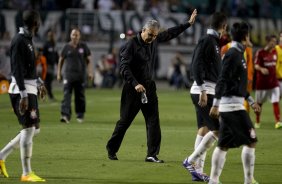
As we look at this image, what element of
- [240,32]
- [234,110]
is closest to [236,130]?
[234,110]

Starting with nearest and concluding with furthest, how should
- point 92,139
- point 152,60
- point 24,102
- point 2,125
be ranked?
1. point 24,102
2. point 152,60
3. point 92,139
4. point 2,125

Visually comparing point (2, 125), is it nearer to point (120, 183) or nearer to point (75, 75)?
point (75, 75)

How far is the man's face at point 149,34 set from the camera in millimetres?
15578

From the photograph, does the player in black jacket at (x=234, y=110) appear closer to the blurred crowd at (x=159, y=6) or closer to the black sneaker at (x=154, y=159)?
Result: the black sneaker at (x=154, y=159)

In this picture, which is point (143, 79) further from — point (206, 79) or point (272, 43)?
point (272, 43)

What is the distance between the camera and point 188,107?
31000 mm

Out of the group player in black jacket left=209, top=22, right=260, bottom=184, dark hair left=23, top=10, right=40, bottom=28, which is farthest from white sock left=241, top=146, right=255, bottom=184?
dark hair left=23, top=10, right=40, bottom=28

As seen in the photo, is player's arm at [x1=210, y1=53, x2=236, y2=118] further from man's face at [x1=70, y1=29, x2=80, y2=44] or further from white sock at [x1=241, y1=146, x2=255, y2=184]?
man's face at [x1=70, y1=29, x2=80, y2=44]

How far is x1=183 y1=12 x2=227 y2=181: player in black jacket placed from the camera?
13.7 metres

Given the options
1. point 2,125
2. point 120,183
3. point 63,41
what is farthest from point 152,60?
point 63,41

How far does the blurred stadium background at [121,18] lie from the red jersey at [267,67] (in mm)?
21251

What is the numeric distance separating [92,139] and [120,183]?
6399 millimetres

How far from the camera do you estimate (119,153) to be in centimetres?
1714

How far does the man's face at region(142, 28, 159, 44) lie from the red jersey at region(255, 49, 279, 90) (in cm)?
834
